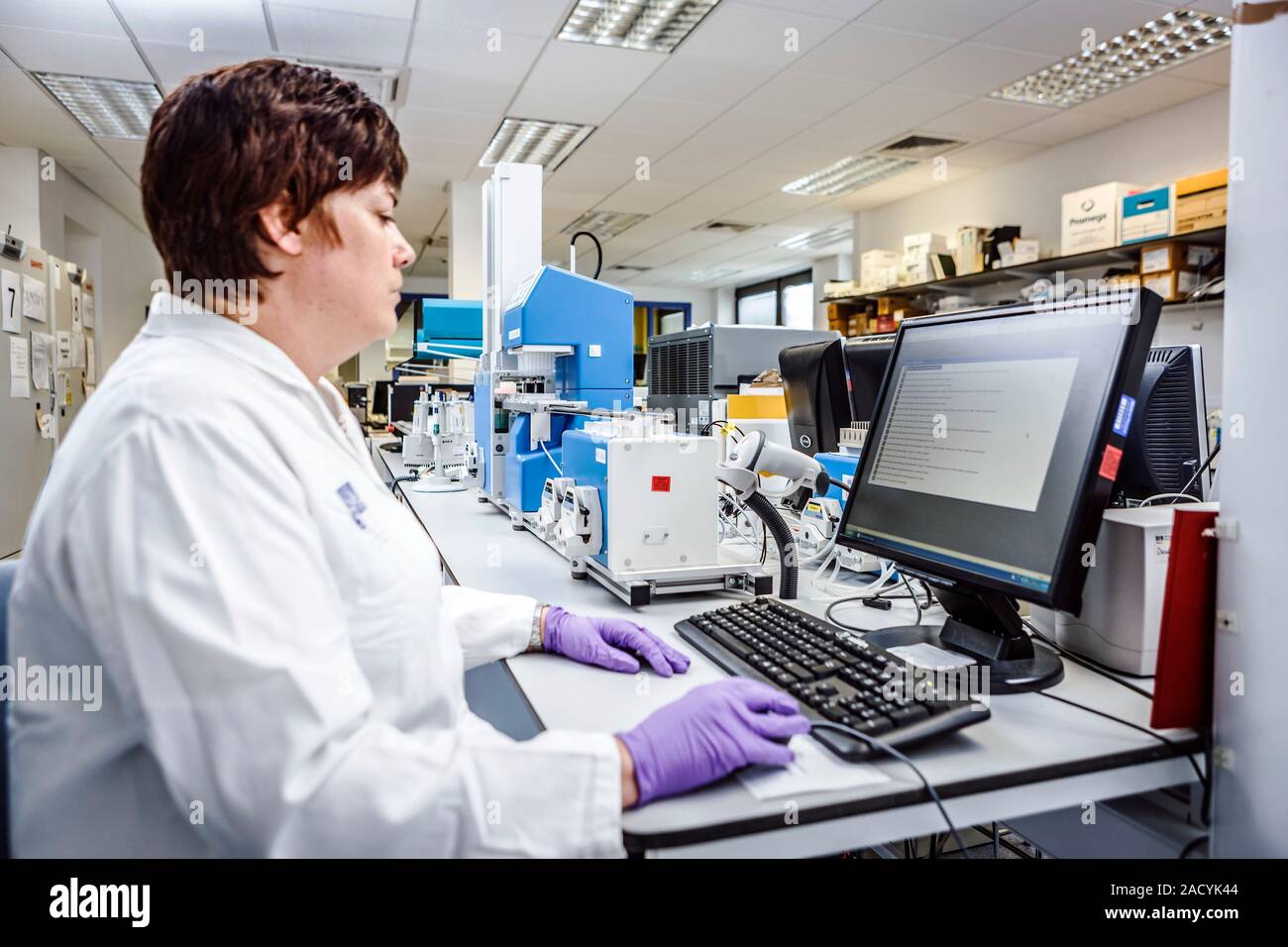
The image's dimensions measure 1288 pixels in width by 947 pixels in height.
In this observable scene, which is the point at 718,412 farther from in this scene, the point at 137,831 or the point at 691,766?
the point at 137,831

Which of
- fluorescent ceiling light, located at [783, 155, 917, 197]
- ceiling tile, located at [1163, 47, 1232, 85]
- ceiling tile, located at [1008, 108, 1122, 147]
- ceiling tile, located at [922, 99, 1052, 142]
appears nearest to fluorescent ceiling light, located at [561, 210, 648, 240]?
fluorescent ceiling light, located at [783, 155, 917, 197]

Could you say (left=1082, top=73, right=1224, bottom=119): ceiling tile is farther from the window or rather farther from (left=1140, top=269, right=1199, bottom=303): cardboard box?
the window

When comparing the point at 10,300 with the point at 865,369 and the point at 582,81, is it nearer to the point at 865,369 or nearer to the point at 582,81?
the point at 582,81

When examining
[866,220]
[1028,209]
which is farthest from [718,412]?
[866,220]

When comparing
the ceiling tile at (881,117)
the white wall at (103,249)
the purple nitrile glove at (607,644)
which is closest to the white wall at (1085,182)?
the ceiling tile at (881,117)

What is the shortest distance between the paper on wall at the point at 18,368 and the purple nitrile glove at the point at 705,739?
16.2 ft

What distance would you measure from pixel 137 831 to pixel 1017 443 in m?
1.02

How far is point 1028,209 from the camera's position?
17.9 feet

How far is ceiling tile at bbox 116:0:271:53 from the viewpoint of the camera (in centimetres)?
338

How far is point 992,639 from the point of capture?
1066mm

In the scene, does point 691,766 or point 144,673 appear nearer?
point 144,673

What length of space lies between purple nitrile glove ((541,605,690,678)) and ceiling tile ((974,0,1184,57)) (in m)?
3.52

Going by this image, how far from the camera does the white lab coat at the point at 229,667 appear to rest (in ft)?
2.04

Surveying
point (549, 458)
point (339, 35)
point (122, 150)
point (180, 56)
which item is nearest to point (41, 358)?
point (122, 150)
